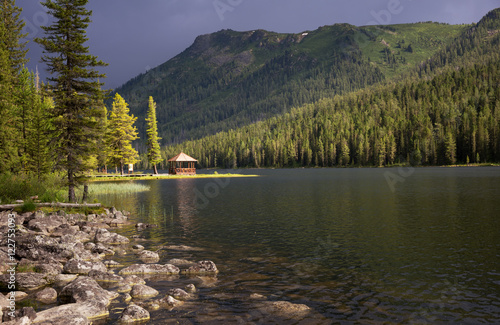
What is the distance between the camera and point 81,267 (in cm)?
1452

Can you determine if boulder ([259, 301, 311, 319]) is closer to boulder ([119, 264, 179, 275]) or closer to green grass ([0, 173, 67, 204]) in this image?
boulder ([119, 264, 179, 275])

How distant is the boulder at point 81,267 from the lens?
1437cm

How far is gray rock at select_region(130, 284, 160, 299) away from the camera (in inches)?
464

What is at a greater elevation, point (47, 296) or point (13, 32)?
point (13, 32)

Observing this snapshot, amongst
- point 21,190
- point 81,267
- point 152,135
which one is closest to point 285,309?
point 81,267

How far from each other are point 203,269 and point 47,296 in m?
5.80

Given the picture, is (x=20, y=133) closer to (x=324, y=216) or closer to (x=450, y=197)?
(x=324, y=216)

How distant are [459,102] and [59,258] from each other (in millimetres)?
219617

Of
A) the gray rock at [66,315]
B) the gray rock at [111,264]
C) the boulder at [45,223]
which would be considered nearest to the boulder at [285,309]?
the gray rock at [66,315]

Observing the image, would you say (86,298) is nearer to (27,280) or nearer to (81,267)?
(27,280)

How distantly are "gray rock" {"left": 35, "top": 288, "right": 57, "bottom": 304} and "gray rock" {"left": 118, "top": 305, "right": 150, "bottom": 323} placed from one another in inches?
126

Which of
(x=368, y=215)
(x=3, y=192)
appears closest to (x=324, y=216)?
(x=368, y=215)

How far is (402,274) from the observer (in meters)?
13.6

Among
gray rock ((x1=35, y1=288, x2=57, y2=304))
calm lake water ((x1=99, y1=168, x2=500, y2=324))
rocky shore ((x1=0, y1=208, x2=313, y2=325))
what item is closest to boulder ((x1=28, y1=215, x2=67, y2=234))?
rocky shore ((x1=0, y1=208, x2=313, y2=325))
